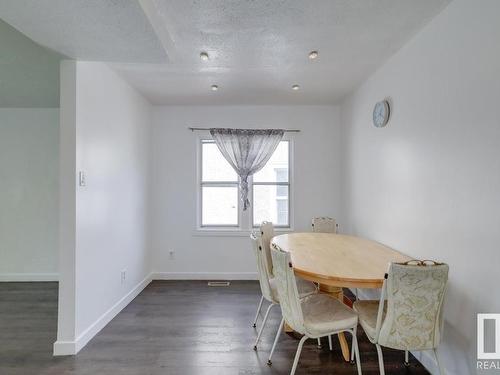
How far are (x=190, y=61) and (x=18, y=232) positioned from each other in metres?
3.56

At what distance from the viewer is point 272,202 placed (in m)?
3.92

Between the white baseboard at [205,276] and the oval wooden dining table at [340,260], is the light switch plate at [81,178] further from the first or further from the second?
the white baseboard at [205,276]

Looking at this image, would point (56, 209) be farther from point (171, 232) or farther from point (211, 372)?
point (211, 372)

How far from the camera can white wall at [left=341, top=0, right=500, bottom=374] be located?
139 centimetres

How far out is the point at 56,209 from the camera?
12.0ft

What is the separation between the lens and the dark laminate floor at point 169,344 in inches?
75.2

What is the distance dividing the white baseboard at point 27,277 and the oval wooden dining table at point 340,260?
11.1 feet

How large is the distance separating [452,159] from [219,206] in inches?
116

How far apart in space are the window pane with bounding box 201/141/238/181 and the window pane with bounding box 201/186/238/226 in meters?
0.17

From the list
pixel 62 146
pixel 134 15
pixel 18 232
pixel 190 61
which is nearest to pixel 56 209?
pixel 18 232

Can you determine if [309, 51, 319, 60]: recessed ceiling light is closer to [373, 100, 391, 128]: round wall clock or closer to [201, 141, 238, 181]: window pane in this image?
[373, 100, 391, 128]: round wall clock

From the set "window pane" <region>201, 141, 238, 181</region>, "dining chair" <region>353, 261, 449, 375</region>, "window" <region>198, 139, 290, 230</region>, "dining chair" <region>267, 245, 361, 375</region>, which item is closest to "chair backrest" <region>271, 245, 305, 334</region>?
"dining chair" <region>267, 245, 361, 375</region>

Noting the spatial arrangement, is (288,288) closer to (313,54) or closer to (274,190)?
(313,54)

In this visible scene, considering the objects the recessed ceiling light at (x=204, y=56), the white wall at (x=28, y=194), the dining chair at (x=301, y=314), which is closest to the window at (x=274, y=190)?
the recessed ceiling light at (x=204, y=56)
